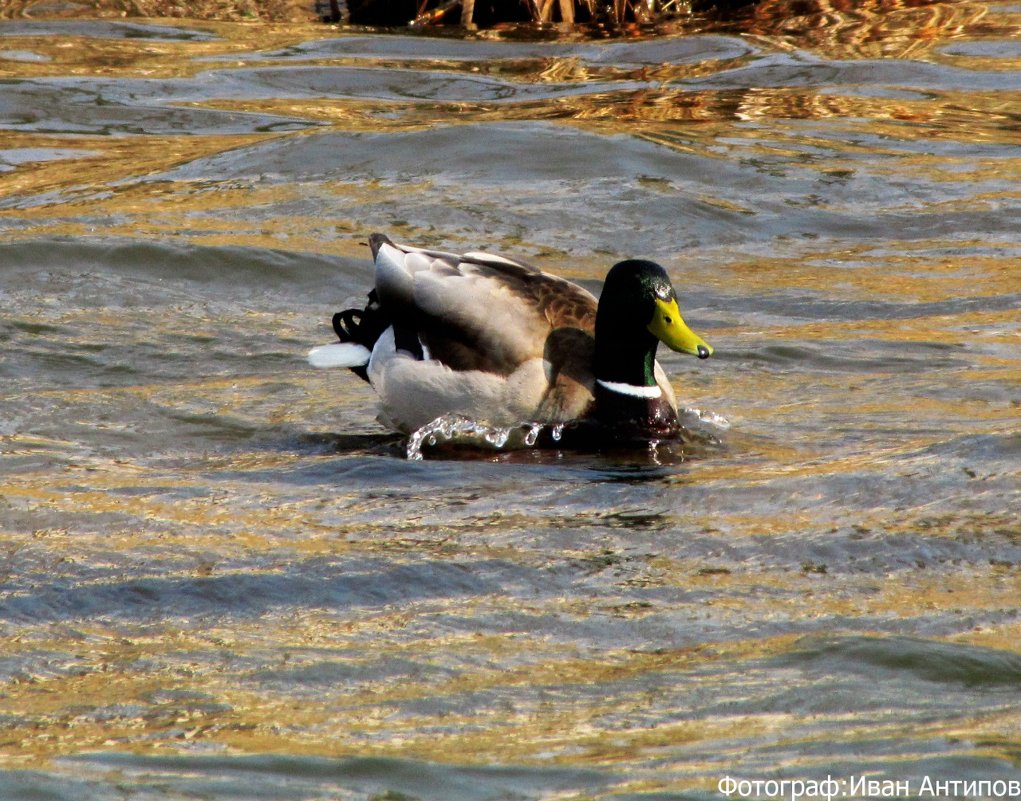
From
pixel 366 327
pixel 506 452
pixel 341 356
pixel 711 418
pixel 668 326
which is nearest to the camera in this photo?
pixel 506 452

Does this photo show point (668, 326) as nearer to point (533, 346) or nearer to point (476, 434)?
point (533, 346)

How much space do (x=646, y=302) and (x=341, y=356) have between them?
1.26m

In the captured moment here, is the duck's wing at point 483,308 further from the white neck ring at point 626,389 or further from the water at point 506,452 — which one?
the water at point 506,452

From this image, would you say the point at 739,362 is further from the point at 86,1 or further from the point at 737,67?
the point at 86,1

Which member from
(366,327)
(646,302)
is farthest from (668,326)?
(366,327)

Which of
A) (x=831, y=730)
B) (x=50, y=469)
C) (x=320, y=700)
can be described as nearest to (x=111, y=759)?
(x=320, y=700)

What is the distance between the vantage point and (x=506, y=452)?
6121mm

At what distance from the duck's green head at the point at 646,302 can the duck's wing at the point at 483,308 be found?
0.20 metres

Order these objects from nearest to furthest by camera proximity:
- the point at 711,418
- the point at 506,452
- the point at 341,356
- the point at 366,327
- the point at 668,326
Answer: the point at 506,452 < the point at 668,326 < the point at 711,418 < the point at 341,356 < the point at 366,327

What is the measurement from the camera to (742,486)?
548 cm

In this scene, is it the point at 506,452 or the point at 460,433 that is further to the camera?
the point at 460,433

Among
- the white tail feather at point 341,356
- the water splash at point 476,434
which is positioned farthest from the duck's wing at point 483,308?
the white tail feather at point 341,356

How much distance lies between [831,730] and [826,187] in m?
7.00

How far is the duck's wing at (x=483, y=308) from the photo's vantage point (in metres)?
6.15
